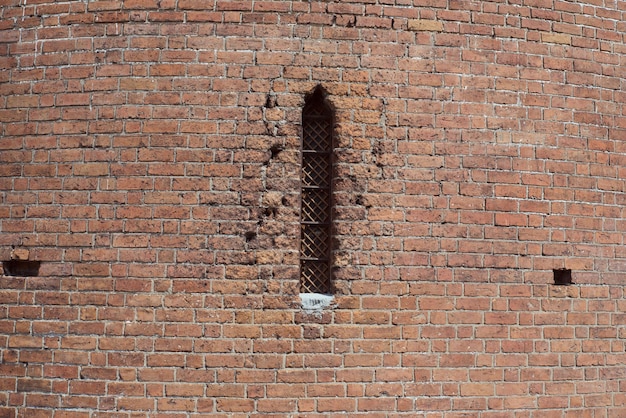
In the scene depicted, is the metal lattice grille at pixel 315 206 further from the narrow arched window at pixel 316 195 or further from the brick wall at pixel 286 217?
the brick wall at pixel 286 217

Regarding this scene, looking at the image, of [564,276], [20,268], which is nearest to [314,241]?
[564,276]

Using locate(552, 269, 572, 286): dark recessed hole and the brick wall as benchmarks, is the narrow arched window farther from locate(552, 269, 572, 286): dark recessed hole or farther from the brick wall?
locate(552, 269, 572, 286): dark recessed hole

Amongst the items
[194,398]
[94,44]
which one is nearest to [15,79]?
[94,44]

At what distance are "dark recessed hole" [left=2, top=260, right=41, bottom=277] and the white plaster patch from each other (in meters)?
1.80

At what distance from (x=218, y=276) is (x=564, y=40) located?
9.55ft

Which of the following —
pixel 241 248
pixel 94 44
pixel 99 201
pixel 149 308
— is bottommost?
pixel 149 308

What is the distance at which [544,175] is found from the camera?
4.39 metres

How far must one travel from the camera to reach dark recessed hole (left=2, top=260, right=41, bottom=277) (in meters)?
4.25

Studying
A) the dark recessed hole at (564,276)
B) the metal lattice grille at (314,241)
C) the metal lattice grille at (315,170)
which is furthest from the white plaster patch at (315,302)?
the dark recessed hole at (564,276)

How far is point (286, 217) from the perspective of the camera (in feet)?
13.6

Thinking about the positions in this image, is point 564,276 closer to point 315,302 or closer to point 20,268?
point 315,302

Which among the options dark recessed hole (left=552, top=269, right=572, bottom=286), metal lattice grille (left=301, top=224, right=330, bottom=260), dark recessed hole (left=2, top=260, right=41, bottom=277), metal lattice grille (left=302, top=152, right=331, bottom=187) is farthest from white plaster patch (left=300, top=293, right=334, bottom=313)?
dark recessed hole (left=2, top=260, right=41, bottom=277)

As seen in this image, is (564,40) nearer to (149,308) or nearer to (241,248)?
(241,248)

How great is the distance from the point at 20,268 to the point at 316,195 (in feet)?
6.68
